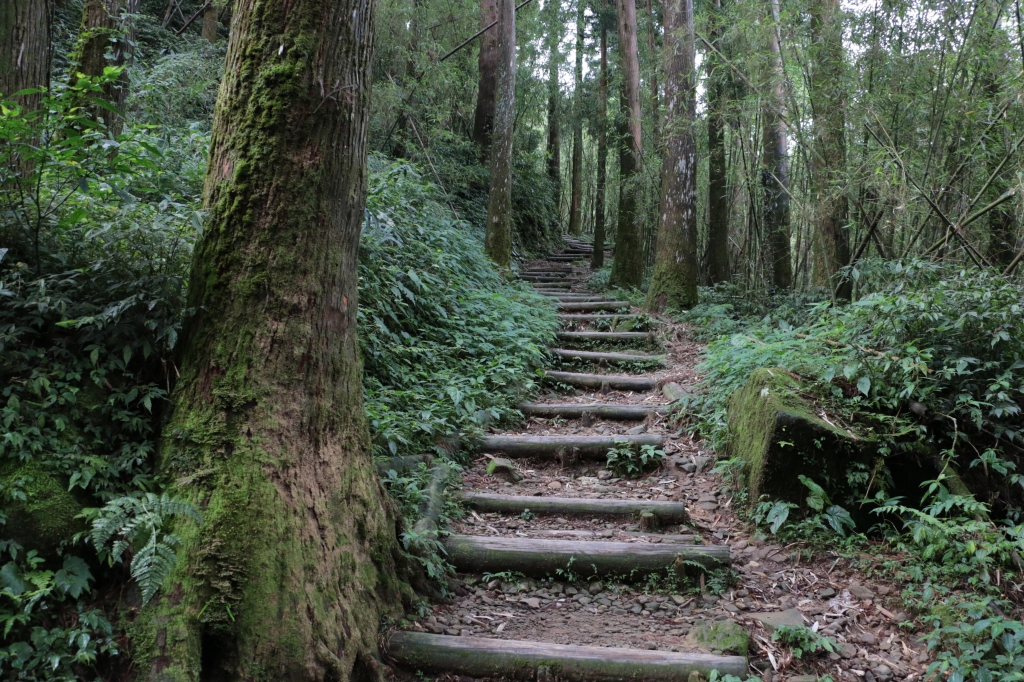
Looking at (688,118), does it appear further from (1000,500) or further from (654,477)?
(1000,500)

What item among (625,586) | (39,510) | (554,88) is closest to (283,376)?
(39,510)

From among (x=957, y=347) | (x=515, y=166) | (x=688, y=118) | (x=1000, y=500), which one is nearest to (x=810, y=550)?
(x=1000, y=500)

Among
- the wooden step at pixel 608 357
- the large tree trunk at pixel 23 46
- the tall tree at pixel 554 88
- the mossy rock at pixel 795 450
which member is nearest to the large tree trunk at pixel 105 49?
the large tree trunk at pixel 23 46

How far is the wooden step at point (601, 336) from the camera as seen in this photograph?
883 centimetres

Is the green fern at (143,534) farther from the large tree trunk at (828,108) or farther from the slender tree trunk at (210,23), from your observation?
the slender tree trunk at (210,23)

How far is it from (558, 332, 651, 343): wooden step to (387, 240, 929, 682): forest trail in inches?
122

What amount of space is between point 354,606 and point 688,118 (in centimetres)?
937

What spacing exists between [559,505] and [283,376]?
7.97 feet

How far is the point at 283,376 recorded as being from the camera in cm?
281

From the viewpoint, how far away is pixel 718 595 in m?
3.55

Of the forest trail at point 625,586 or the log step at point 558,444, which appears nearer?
the forest trail at point 625,586

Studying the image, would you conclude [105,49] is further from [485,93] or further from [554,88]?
[554,88]

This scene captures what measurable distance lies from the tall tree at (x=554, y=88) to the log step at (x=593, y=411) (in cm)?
1813

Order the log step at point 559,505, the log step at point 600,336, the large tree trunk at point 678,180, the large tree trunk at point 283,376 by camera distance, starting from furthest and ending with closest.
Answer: the large tree trunk at point 678,180 → the log step at point 600,336 → the log step at point 559,505 → the large tree trunk at point 283,376
